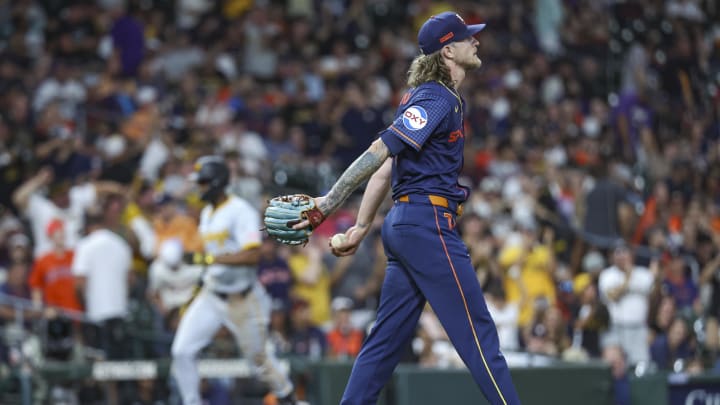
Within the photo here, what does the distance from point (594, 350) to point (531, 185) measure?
14.3 feet

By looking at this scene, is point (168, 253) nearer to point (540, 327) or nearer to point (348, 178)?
point (540, 327)

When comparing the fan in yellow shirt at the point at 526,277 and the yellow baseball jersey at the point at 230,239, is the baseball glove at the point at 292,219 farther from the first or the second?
the fan in yellow shirt at the point at 526,277

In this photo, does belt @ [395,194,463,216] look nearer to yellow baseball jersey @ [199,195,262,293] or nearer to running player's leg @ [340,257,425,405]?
running player's leg @ [340,257,425,405]

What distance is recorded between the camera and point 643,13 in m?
13.8

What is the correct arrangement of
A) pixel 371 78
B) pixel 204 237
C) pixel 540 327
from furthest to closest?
pixel 371 78
pixel 540 327
pixel 204 237

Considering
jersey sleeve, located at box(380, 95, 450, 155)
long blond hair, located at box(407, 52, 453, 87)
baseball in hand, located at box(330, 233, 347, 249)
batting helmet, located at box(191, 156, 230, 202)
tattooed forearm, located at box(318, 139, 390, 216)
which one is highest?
long blond hair, located at box(407, 52, 453, 87)

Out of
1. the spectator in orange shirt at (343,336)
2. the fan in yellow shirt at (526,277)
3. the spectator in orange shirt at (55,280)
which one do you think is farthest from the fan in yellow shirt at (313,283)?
the spectator in orange shirt at (55,280)

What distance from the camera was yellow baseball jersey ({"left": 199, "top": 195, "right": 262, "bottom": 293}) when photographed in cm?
908

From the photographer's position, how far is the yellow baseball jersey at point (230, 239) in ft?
29.8

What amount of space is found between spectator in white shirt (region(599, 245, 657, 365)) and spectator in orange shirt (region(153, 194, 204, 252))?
433cm

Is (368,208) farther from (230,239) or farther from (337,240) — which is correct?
(230,239)

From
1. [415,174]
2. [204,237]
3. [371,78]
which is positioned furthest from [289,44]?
[415,174]

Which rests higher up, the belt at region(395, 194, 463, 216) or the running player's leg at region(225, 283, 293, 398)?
the belt at region(395, 194, 463, 216)

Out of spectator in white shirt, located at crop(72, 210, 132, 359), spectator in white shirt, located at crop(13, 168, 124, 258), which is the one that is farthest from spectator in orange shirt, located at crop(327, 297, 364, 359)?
spectator in white shirt, located at crop(13, 168, 124, 258)
